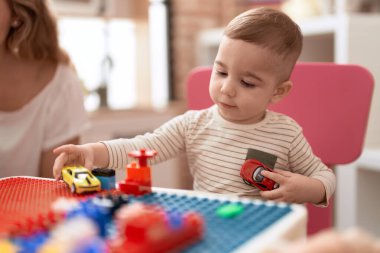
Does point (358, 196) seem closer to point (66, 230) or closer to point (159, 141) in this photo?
point (159, 141)

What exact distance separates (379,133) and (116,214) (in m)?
1.26

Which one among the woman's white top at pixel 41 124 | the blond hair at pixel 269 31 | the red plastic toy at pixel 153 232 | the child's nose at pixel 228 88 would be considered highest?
the blond hair at pixel 269 31

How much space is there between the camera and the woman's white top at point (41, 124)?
49.0 inches

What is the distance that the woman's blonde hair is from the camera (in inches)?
47.0

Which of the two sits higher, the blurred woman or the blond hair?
the blond hair

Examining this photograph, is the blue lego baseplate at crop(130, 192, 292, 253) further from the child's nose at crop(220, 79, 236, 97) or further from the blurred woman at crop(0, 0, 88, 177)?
the blurred woman at crop(0, 0, 88, 177)

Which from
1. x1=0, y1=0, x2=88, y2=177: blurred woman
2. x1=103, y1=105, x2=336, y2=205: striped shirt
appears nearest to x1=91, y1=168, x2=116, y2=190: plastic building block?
x1=103, y1=105, x2=336, y2=205: striped shirt

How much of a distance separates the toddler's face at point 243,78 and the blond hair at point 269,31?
0.01m

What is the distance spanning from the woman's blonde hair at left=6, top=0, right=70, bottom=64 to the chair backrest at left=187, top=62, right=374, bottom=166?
24.2 inches

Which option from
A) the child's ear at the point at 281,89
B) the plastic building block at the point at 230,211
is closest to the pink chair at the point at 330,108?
the child's ear at the point at 281,89

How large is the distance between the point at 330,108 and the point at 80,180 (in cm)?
58

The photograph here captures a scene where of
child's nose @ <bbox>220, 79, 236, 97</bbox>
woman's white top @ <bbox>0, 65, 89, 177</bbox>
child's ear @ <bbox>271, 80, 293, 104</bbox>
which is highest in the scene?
child's nose @ <bbox>220, 79, 236, 97</bbox>

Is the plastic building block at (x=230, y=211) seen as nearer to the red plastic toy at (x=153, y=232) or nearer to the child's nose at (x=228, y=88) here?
the red plastic toy at (x=153, y=232)

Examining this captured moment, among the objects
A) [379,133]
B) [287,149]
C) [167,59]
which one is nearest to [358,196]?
[379,133]
